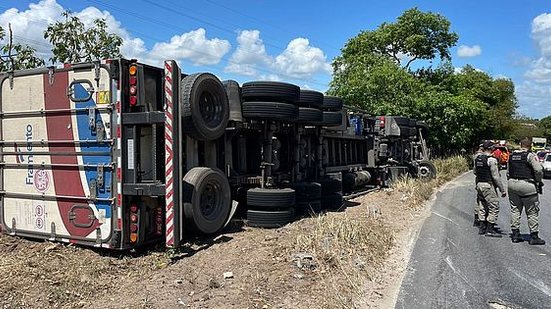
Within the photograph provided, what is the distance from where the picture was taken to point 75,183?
6262mm

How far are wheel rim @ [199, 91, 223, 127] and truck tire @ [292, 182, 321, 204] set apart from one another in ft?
8.87

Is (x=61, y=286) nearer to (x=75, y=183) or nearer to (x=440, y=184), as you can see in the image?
(x=75, y=183)

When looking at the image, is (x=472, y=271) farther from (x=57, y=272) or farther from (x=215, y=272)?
(x=57, y=272)

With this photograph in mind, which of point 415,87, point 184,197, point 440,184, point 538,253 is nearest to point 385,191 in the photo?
point 440,184

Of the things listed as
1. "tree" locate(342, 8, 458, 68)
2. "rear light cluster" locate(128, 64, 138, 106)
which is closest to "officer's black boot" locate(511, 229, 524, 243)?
"rear light cluster" locate(128, 64, 138, 106)

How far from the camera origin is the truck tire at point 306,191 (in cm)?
944

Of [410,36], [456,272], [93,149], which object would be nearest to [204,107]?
[93,149]

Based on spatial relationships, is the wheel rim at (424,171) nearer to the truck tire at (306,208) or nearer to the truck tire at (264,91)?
the truck tire at (306,208)

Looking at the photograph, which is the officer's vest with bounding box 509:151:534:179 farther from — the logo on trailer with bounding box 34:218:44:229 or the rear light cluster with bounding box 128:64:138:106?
the logo on trailer with bounding box 34:218:44:229

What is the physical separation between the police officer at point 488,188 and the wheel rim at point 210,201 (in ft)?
15.9

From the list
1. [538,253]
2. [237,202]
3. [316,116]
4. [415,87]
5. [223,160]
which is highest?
[415,87]

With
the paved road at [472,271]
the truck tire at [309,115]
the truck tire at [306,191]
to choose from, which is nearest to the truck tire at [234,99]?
the truck tire at [309,115]

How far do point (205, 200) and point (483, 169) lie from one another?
5.31 m

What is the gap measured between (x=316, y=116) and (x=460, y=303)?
511 centimetres
